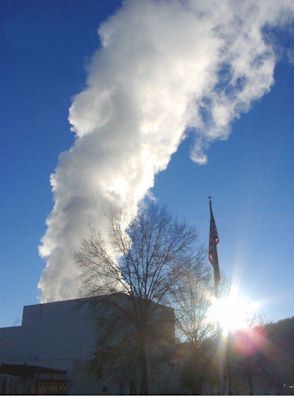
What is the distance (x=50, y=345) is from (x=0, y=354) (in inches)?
368

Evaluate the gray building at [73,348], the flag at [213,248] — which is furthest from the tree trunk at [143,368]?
the flag at [213,248]

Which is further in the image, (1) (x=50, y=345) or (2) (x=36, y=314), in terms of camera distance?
(2) (x=36, y=314)

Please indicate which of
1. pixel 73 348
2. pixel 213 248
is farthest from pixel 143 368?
pixel 73 348

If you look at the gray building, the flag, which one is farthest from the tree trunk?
the flag

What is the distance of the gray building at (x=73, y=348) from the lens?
44188 mm

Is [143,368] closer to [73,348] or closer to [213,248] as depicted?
[213,248]

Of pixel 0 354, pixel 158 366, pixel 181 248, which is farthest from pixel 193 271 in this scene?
pixel 0 354

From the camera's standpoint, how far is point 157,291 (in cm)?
3316

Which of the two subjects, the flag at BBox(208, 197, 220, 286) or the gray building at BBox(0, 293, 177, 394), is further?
the gray building at BBox(0, 293, 177, 394)

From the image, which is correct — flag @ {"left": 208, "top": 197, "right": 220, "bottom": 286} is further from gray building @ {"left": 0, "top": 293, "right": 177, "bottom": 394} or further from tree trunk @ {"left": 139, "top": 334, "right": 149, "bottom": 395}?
gray building @ {"left": 0, "top": 293, "right": 177, "bottom": 394}

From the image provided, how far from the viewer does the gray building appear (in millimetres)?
44188

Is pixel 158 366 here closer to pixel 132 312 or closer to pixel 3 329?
pixel 132 312

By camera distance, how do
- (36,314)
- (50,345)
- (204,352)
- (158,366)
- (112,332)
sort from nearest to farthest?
(112,332), (204,352), (158,366), (50,345), (36,314)

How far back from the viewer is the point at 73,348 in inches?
2028
